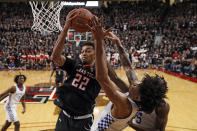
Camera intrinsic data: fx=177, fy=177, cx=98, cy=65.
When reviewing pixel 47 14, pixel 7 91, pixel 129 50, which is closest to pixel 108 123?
pixel 7 91

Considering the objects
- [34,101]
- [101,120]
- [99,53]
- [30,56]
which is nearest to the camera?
[99,53]

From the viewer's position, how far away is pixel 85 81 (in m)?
1.95

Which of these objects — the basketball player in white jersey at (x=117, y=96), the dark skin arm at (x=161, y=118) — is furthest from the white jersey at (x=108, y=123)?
the dark skin arm at (x=161, y=118)

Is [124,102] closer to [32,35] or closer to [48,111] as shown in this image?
[48,111]

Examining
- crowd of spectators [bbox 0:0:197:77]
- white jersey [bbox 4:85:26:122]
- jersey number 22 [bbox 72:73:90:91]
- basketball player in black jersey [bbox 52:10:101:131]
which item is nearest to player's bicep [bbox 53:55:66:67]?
basketball player in black jersey [bbox 52:10:101:131]

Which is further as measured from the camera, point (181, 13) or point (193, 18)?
point (181, 13)

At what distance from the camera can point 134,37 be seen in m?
17.2

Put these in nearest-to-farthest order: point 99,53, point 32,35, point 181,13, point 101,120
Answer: point 99,53, point 101,120, point 32,35, point 181,13

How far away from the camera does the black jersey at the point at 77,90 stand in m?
1.90

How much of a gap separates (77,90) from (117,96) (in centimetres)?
74

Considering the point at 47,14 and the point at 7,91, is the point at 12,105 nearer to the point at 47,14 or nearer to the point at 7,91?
the point at 7,91

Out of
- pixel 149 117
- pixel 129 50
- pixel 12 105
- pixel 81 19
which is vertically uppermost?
pixel 81 19

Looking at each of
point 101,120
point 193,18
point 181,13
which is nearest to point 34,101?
point 101,120

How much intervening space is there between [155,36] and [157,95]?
55.8 ft
